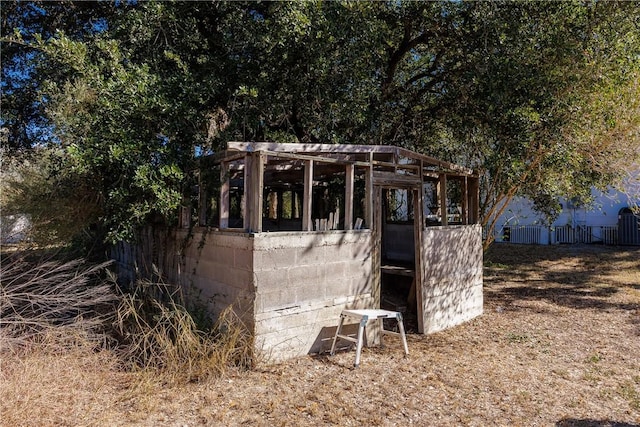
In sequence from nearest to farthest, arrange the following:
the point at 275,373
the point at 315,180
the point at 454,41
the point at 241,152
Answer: the point at 275,373 → the point at 241,152 → the point at 454,41 → the point at 315,180

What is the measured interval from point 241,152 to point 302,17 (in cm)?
285

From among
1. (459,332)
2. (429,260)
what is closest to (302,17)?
(429,260)

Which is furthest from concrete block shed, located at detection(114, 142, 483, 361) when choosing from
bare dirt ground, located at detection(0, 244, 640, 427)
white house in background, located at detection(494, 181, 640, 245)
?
white house in background, located at detection(494, 181, 640, 245)

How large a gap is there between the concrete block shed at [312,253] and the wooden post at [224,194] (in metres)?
0.02

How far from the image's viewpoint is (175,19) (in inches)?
314

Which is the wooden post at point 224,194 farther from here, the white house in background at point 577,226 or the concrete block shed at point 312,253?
the white house in background at point 577,226

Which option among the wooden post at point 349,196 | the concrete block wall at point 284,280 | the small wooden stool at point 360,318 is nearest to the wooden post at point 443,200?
the concrete block wall at point 284,280

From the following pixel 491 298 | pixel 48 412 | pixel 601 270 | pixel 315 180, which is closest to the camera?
pixel 48 412

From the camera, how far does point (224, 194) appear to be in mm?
6629

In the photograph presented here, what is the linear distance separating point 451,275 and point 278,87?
495 cm

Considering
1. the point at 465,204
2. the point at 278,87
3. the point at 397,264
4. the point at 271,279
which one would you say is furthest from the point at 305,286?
the point at 465,204

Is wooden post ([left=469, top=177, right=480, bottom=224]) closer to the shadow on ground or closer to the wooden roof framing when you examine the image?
the wooden roof framing

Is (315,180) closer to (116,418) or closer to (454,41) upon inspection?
(454,41)

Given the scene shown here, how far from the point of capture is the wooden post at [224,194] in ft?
21.7
